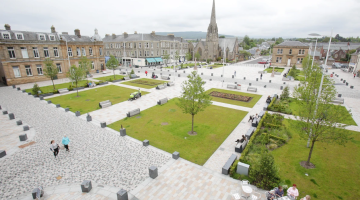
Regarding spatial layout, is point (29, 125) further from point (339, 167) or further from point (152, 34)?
point (152, 34)

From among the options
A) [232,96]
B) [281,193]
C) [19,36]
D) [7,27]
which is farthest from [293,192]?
[7,27]

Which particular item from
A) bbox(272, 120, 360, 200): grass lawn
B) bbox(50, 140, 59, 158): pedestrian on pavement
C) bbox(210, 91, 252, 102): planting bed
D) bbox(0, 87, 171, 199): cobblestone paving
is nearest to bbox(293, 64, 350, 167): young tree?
bbox(272, 120, 360, 200): grass lawn

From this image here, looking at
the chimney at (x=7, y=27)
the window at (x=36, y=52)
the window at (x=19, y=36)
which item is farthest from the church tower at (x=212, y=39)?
the chimney at (x=7, y=27)

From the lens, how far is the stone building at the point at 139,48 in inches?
2496

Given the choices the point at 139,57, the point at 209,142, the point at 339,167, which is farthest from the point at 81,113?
the point at 139,57

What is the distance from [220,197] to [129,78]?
3711cm

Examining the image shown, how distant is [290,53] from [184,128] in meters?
60.9

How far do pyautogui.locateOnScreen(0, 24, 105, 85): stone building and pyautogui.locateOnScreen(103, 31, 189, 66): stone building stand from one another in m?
21.3

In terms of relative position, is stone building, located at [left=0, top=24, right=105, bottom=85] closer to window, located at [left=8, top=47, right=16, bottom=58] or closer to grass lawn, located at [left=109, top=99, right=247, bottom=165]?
window, located at [left=8, top=47, right=16, bottom=58]

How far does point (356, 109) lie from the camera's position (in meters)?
23.4

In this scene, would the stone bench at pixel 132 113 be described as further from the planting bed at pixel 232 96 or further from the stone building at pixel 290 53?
the stone building at pixel 290 53

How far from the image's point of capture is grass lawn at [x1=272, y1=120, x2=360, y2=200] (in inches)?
403

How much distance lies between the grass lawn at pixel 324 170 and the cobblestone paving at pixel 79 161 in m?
8.43

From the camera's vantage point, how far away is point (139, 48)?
2482 inches
